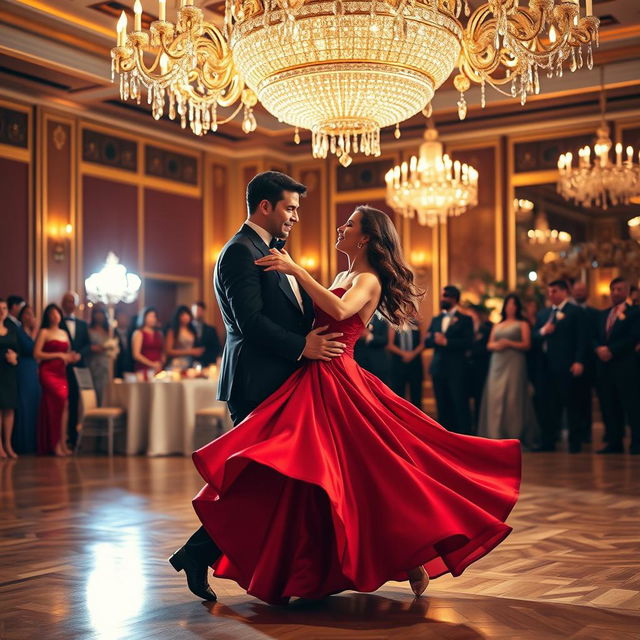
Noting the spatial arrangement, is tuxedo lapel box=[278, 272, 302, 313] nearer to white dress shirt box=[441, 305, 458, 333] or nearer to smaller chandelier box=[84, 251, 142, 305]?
white dress shirt box=[441, 305, 458, 333]

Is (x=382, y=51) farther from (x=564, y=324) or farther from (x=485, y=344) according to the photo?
(x=485, y=344)

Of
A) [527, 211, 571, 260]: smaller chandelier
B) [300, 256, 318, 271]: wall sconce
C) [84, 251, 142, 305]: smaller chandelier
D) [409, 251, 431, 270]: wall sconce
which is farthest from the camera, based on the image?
[300, 256, 318, 271]: wall sconce

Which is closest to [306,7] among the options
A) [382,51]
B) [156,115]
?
[382,51]

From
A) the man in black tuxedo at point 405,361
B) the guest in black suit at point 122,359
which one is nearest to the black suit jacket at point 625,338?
the man in black tuxedo at point 405,361

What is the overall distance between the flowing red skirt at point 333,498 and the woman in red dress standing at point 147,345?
618 cm

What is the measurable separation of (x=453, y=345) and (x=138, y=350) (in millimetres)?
3014

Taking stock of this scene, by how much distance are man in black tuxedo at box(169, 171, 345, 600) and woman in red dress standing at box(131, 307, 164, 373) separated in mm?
6067

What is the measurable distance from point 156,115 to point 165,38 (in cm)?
51

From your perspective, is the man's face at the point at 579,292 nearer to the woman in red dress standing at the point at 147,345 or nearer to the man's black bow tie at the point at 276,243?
the woman in red dress standing at the point at 147,345

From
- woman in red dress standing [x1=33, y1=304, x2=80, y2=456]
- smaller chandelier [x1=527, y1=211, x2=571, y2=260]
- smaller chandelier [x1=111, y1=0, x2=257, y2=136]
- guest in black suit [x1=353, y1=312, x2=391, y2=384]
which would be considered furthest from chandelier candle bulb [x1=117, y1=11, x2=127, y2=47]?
smaller chandelier [x1=527, y1=211, x2=571, y2=260]

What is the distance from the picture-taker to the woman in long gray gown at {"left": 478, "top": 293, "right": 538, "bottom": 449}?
8.25 meters

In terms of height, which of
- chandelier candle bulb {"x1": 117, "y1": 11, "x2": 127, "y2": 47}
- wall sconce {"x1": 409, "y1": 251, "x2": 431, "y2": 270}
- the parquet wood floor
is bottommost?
the parquet wood floor

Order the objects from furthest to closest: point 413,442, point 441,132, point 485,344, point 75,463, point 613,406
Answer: point 441,132 < point 485,344 < point 613,406 < point 75,463 < point 413,442

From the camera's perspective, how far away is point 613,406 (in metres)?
8.07
